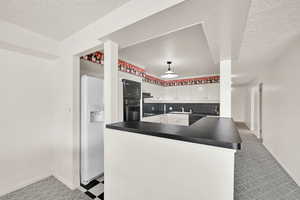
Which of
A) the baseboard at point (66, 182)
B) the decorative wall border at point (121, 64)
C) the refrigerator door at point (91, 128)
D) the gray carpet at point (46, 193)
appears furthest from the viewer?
the decorative wall border at point (121, 64)

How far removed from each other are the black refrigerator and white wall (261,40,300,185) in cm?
272

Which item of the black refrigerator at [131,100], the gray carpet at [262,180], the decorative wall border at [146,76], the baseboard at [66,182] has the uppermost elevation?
the decorative wall border at [146,76]

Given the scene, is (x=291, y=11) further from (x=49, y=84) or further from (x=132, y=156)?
(x=49, y=84)

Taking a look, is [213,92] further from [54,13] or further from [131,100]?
[54,13]

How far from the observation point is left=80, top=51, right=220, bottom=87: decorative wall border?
7.57ft

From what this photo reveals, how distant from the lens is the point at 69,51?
73.5 inches

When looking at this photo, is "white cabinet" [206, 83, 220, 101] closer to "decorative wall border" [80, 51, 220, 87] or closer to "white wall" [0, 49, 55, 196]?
"decorative wall border" [80, 51, 220, 87]

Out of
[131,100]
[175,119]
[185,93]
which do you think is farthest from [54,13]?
[185,93]

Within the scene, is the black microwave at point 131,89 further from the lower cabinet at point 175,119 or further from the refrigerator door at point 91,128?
the lower cabinet at point 175,119

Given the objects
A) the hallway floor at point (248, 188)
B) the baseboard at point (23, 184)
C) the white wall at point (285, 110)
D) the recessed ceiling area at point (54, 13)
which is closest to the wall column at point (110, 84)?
the recessed ceiling area at point (54, 13)

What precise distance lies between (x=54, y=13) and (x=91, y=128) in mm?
1588

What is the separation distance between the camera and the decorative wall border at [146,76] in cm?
231

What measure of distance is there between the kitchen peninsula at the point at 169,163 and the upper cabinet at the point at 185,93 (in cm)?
293

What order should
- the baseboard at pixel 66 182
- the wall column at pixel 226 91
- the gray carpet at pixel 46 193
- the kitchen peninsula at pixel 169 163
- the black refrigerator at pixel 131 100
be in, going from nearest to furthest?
the kitchen peninsula at pixel 169 163, the gray carpet at pixel 46 193, the baseboard at pixel 66 182, the wall column at pixel 226 91, the black refrigerator at pixel 131 100
